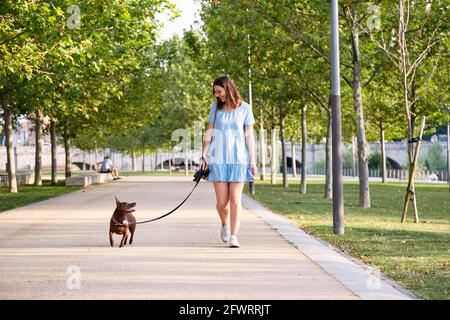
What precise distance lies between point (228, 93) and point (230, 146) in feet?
2.19

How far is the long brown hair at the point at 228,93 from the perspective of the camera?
1120 centimetres

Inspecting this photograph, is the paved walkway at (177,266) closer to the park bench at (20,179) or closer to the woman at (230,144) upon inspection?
the woman at (230,144)

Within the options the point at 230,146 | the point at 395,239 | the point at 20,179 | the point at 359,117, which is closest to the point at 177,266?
the point at 230,146

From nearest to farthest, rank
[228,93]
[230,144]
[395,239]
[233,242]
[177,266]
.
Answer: [177,266] → [228,93] → [230,144] → [233,242] → [395,239]

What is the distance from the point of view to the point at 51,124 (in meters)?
47.3

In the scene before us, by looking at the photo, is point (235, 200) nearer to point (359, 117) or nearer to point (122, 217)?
point (122, 217)

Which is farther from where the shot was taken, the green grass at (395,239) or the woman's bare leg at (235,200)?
the woman's bare leg at (235,200)

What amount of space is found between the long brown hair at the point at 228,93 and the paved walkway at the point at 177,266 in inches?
71.8

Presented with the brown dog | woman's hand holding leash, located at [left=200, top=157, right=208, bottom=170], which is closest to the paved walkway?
the brown dog

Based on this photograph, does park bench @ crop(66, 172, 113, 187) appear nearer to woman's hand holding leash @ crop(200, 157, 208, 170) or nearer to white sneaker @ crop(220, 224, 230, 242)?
white sneaker @ crop(220, 224, 230, 242)

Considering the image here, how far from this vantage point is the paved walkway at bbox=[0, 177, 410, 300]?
26.8 feet

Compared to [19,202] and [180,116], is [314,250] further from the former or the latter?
[180,116]

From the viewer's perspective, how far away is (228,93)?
11297 millimetres

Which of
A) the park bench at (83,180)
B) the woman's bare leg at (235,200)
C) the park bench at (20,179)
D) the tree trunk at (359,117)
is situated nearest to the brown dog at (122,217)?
the woman's bare leg at (235,200)
